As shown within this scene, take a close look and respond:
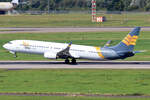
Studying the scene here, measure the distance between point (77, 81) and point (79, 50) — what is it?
1562 centimetres

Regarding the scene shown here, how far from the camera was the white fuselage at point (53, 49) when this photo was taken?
6147cm

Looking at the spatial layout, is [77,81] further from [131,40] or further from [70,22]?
[70,22]

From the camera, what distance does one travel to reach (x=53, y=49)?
6334 cm

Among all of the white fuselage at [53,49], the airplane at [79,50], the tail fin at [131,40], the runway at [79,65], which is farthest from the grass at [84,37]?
the tail fin at [131,40]

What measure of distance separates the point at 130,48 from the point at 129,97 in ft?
71.3

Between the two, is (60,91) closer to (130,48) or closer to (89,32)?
(130,48)

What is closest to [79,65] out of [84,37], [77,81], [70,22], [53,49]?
[53,49]

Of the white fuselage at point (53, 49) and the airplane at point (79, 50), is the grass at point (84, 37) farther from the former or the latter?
the airplane at point (79, 50)

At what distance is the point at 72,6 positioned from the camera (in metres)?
195

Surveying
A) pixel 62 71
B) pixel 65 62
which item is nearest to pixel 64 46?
pixel 65 62

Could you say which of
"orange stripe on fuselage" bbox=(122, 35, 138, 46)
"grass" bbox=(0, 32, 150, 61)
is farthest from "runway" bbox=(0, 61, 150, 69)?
"grass" bbox=(0, 32, 150, 61)

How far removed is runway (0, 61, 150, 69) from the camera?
195ft

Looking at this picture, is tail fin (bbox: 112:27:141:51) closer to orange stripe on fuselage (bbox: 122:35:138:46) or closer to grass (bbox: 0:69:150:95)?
orange stripe on fuselage (bbox: 122:35:138:46)

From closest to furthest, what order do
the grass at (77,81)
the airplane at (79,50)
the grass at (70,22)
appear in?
the grass at (77,81) < the airplane at (79,50) < the grass at (70,22)
